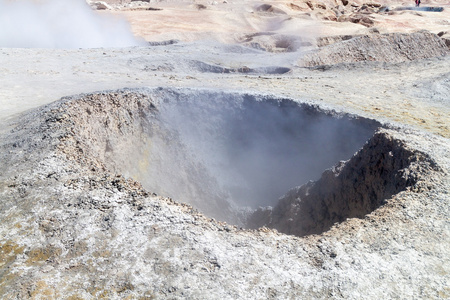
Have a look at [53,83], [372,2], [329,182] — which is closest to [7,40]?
[53,83]

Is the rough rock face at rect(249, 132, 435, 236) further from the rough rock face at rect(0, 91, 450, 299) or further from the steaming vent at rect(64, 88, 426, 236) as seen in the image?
the rough rock face at rect(0, 91, 450, 299)

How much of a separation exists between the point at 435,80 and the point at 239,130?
470 cm

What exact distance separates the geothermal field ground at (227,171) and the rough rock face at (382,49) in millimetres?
49

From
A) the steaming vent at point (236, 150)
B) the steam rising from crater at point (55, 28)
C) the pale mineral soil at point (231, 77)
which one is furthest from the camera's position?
the steam rising from crater at point (55, 28)

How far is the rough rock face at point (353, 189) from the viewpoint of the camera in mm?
4516

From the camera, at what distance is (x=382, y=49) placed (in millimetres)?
12523

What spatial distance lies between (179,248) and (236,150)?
4.69 m

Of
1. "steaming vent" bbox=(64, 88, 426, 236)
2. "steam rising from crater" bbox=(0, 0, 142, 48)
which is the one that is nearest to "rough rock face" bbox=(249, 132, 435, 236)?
"steaming vent" bbox=(64, 88, 426, 236)

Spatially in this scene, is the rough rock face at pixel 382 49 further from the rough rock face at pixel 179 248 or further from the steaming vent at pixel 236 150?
the rough rock face at pixel 179 248

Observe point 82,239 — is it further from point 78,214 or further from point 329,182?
point 329,182

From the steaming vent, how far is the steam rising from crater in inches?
353

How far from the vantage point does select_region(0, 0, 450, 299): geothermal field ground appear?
3.03 meters

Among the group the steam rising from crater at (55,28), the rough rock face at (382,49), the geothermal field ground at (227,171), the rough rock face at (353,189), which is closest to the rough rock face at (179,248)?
the geothermal field ground at (227,171)

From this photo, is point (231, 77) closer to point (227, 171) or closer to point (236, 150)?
point (236, 150)
